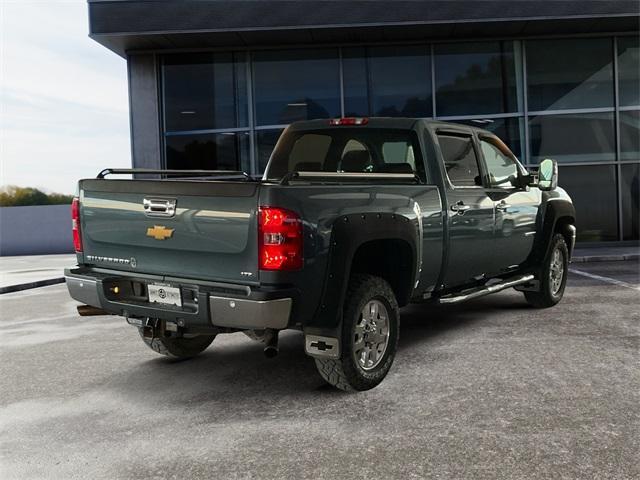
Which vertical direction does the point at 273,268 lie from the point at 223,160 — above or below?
below

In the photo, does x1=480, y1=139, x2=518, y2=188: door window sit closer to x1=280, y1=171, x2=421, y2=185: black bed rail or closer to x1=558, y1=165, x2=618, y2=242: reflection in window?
x1=280, y1=171, x2=421, y2=185: black bed rail

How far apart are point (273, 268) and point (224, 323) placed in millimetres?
458

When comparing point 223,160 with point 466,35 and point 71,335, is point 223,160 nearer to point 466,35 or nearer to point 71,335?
point 466,35

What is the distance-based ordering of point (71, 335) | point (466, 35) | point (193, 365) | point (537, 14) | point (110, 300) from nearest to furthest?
1. point (110, 300)
2. point (193, 365)
3. point (71, 335)
4. point (537, 14)
5. point (466, 35)

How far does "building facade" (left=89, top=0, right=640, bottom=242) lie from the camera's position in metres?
15.6

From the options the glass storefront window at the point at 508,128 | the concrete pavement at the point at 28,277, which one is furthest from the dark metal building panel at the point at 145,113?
the glass storefront window at the point at 508,128

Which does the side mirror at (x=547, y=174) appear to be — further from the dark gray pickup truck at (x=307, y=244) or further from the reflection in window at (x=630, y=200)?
the reflection in window at (x=630, y=200)

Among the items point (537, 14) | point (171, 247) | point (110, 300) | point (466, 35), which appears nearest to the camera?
point (171, 247)

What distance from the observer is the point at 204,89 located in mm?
15984

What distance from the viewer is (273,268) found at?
385 centimetres

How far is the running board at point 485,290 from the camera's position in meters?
5.51

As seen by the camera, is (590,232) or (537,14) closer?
(537,14)

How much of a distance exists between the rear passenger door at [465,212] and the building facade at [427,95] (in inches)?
386

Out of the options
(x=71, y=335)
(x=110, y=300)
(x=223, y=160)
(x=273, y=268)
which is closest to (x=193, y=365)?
(x=110, y=300)
